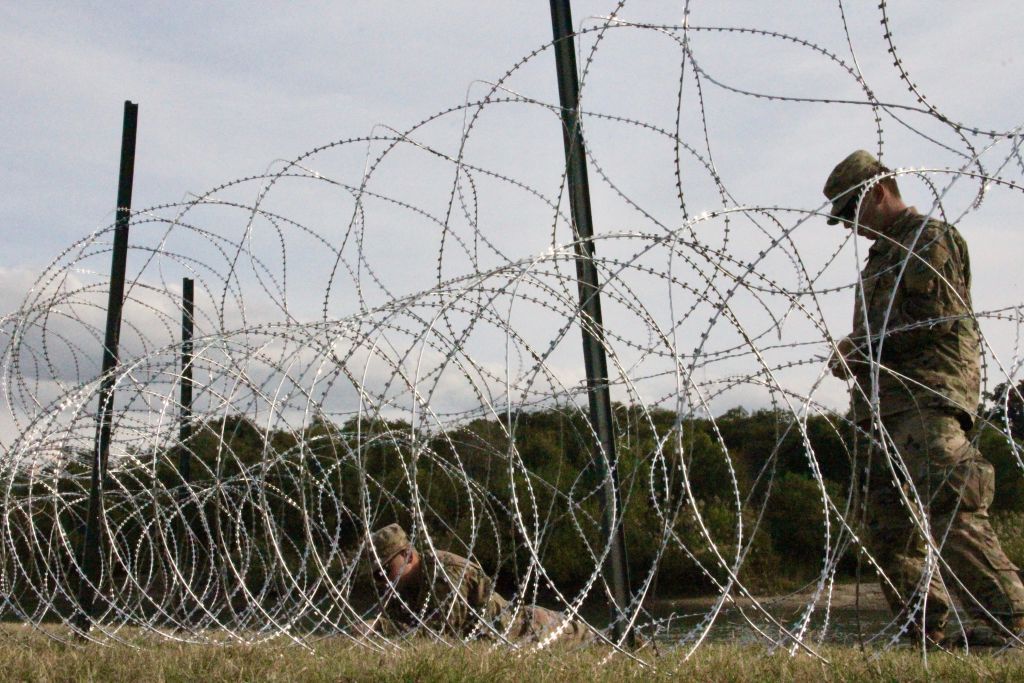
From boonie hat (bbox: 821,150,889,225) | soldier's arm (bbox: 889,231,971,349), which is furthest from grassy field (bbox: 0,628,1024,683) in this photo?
boonie hat (bbox: 821,150,889,225)

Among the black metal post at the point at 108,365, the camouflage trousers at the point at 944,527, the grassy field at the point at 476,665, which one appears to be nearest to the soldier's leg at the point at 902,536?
the camouflage trousers at the point at 944,527

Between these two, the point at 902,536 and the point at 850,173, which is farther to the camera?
the point at 850,173

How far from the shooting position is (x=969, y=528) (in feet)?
15.3

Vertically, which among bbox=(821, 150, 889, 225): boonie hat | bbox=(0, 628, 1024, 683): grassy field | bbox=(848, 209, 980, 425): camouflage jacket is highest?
bbox=(821, 150, 889, 225): boonie hat

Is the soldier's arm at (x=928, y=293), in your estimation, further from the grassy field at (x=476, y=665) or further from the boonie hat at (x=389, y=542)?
the boonie hat at (x=389, y=542)

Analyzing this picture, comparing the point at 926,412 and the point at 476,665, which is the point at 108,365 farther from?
the point at 926,412

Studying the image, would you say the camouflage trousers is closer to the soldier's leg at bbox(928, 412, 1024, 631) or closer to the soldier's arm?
the soldier's leg at bbox(928, 412, 1024, 631)

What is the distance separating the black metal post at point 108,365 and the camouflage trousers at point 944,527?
3.92 meters

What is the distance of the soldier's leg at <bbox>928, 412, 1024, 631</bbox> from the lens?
454 centimetres

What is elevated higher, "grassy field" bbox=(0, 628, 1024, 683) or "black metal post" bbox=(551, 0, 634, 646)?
"black metal post" bbox=(551, 0, 634, 646)

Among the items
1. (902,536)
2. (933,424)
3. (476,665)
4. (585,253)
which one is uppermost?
(585,253)

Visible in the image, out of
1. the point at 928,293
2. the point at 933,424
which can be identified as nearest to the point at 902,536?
the point at 933,424

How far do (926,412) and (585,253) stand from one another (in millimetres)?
1656

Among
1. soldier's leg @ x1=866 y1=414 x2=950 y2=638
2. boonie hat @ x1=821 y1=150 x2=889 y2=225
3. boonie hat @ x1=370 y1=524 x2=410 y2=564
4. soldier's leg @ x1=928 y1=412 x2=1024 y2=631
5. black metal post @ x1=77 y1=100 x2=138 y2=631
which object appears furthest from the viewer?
boonie hat @ x1=370 y1=524 x2=410 y2=564
